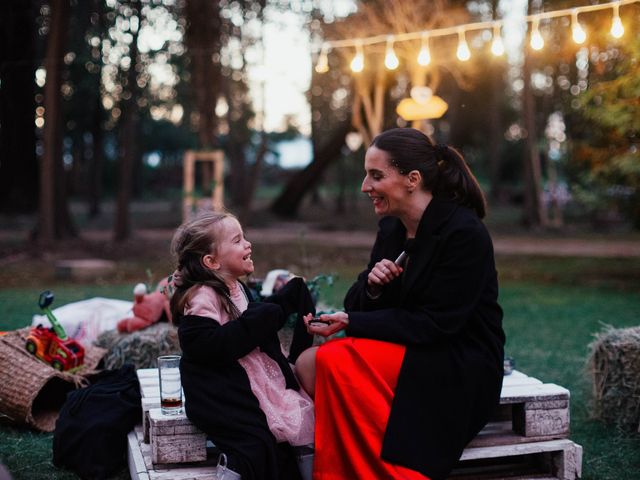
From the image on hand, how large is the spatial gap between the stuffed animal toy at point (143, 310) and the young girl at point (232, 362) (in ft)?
7.17

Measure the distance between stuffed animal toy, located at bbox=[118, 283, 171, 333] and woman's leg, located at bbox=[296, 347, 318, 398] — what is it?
7.46 feet

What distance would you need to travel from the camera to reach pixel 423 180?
3.41 m

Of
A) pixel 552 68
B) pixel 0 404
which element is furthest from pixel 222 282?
pixel 552 68

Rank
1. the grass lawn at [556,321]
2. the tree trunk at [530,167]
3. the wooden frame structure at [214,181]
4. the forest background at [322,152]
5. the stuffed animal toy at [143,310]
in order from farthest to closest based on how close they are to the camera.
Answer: the tree trunk at [530,167] → the wooden frame structure at [214,181] → the forest background at [322,152] → the stuffed animal toy at [143,310] → the grass lawn at [556,321]

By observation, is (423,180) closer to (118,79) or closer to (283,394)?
(283,394)

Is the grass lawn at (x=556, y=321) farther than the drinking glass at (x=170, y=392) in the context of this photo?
Yes

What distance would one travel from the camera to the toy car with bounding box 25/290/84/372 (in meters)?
4.81

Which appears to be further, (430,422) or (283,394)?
(283,394)

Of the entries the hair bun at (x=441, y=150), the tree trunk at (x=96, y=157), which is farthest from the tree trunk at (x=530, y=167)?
the hair bun at (x=441, y=150)

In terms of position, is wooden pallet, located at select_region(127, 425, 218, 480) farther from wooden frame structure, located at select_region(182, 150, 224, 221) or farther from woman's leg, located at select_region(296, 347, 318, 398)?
wooden frame structure, located at select_region(182, 150, 224, 221)

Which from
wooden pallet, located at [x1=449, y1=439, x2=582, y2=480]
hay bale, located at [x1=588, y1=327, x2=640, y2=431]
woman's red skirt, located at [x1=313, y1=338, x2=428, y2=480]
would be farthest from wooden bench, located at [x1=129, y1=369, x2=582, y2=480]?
hay bale, located at [x1=588, y1=327, x2=640, y2=431]

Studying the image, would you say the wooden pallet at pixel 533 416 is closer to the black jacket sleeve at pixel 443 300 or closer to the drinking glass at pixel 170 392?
the black jacket sleeve at pixel 443 300

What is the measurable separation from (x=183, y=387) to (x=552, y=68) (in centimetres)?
3200

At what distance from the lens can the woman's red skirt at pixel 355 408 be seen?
10.1 feet
